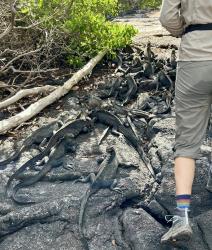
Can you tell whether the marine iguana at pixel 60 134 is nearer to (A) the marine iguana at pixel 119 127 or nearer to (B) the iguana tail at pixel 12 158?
(A) the marine iguana at pixel 119 127

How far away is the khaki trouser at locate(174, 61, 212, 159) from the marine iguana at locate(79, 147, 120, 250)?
1.22 m

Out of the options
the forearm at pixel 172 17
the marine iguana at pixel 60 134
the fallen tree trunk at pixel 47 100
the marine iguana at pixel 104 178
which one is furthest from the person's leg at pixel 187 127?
the fallen tree trunk at pixel 47 100

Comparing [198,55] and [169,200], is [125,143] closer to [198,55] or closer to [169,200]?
[169,200]

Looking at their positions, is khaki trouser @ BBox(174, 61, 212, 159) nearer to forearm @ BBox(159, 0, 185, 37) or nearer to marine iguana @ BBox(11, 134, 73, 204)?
forearm @ BBox(159, 0, 185, 37)

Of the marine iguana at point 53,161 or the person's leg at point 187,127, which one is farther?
the marine iguana at point 53,161

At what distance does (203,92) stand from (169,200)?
4.46 feet

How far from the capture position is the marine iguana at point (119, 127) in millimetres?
→ 5549

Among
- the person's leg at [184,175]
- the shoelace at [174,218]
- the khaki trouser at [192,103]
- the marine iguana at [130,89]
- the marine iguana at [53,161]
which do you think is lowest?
the marine iguana at [130,89]

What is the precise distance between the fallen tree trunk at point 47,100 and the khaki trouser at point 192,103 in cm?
354

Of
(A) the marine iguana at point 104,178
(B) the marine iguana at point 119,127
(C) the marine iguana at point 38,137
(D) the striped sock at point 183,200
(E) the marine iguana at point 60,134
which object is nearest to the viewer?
(D) the striped sock at point 183,200

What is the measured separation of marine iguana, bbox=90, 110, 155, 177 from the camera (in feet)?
18.2

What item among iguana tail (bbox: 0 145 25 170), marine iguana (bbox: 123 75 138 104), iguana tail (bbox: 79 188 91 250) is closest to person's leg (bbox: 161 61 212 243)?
iguana tail (bbox: 79 188 91 250)

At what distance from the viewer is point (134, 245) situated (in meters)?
3.71

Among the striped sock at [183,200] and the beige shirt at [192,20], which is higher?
the beige shirt at [192,20]
